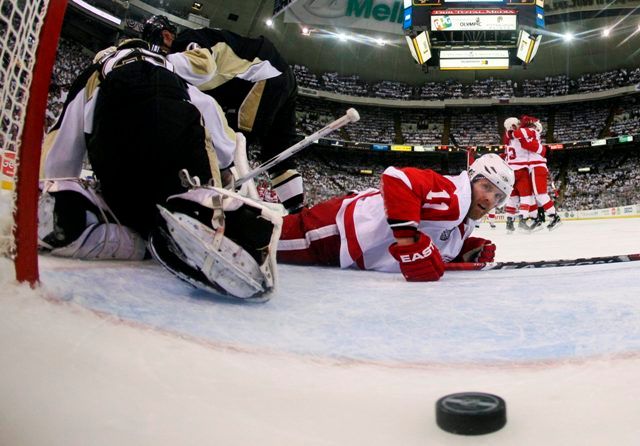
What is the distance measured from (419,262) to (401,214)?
7.2 inches

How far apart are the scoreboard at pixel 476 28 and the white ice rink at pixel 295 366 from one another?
9.38m

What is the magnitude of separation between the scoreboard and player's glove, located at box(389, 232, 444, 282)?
8.74 metres

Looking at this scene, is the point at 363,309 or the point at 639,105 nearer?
the point at 363,309

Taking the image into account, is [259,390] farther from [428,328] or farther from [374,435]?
[428,328]

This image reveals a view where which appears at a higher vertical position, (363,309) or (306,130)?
(306,130)

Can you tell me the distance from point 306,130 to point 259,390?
706 inches

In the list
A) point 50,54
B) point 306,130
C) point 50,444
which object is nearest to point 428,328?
point 50,444

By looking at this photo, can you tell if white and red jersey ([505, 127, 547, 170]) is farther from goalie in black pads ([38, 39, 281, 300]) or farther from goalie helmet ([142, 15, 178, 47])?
goalie in black pads ([38, 39, 281, 300])

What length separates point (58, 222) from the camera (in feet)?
4.52

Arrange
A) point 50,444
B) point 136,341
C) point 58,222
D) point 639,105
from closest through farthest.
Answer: point 50,444
point 136,341
point 58,222
point 639,105

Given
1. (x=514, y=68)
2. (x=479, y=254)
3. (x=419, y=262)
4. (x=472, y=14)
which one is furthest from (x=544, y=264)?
(x=514, y=68)

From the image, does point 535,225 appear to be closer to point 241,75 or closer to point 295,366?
point 241,75

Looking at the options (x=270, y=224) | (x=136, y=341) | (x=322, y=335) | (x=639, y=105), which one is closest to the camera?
(x=136, y=341)

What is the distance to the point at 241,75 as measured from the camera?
210 centimetres
